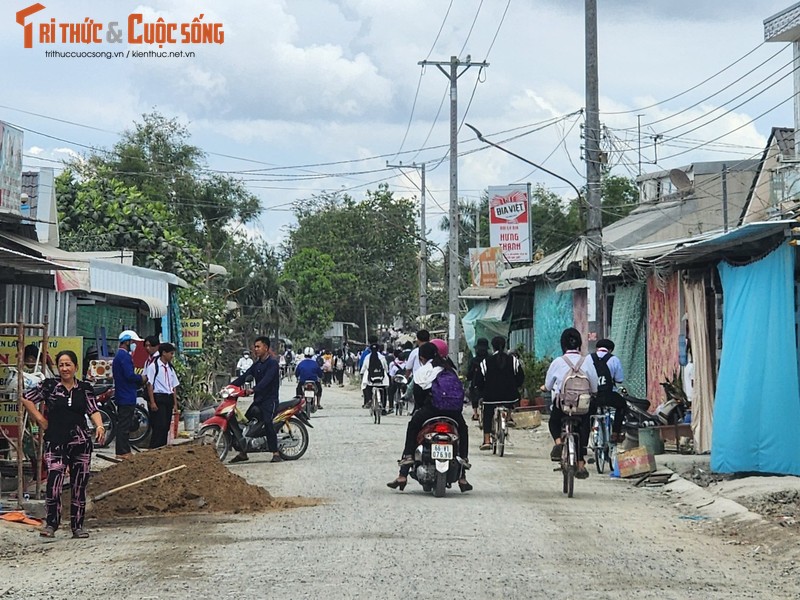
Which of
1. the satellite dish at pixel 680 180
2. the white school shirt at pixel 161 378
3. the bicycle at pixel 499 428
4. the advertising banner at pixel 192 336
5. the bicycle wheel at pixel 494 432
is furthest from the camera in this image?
the satellite dish at pixel 680 180

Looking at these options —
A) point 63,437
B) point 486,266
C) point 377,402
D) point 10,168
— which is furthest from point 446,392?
point 486,266

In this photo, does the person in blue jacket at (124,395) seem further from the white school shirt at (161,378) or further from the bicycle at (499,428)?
the bicycle at (499,428)

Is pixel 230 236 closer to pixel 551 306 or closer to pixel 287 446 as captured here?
pixel 551 306

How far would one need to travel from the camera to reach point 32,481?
13.9 metres

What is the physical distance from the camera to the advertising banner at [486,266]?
36.1 m

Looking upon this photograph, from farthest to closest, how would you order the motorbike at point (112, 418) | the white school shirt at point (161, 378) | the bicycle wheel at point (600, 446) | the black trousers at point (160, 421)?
the motorbike at point (112, 418), the white school shirt at point (161, 378), the black trousers at point (160, 421), the bicycle wheel at point (600, 446)

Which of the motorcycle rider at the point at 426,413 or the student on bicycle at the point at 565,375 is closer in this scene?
the motorcycle rider at the point at 426,413

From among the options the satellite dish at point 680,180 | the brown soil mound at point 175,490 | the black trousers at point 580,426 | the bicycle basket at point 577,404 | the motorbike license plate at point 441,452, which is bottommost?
the brown soil mound at point 175,490

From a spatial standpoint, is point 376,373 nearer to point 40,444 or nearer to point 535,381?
point 535,381

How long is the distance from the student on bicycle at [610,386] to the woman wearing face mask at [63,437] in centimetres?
763

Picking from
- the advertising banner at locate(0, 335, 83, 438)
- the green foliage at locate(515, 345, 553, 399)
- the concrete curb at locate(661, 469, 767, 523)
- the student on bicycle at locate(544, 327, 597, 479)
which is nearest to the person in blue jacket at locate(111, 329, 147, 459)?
the advertising banner at locate(0, 335, 83, 438)

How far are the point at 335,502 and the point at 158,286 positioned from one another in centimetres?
1178

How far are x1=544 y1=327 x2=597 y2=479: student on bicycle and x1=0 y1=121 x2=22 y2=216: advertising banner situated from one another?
924 centimetres

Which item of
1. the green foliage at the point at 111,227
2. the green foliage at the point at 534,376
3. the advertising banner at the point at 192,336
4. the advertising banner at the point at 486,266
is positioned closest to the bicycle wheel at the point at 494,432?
the green foliage at the point at 534,376
